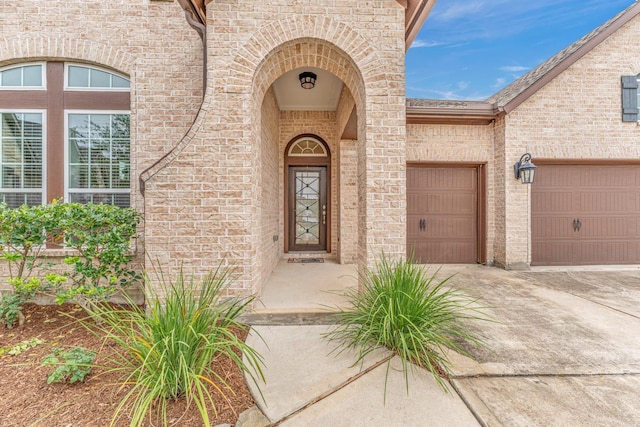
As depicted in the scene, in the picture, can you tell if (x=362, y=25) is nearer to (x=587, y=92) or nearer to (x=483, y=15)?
(x=587, y=92)

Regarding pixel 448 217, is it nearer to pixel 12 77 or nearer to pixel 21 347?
pixel 21 347

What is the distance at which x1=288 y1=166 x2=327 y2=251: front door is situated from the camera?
6527 mm

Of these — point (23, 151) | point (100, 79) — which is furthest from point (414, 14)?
point (23, 151)

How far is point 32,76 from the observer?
396 cm

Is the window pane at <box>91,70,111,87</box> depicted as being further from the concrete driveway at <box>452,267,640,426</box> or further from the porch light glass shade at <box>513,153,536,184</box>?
the porch light glass shade at <box>513,153,536,184</box>

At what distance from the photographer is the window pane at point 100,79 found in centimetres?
399

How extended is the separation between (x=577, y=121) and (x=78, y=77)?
8411 millimetres

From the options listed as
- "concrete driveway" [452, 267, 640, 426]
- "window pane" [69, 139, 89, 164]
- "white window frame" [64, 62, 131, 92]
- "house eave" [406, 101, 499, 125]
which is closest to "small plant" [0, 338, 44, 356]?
"window pane" [69, 139, 89, 164]

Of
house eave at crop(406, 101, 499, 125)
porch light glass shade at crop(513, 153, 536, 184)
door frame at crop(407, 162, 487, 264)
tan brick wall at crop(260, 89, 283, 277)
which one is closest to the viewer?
tan brick wall at crop(260, 89, 283, 277)

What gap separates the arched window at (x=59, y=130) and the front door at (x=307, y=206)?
3.33m

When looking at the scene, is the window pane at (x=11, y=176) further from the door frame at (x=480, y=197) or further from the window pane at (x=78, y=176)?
the door frame at (x=480, y=197)

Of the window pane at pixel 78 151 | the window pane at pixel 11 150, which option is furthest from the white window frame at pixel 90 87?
the window pane at pixel 11 150

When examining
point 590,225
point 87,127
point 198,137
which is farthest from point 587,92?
point 87,127

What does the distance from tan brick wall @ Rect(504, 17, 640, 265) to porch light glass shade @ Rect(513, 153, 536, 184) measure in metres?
0.09
